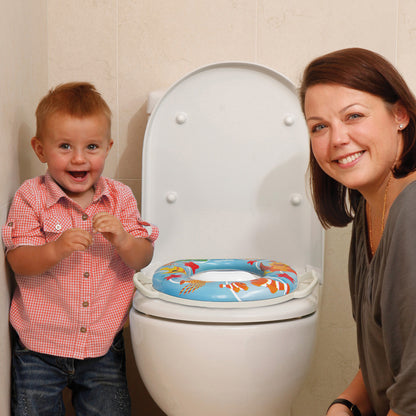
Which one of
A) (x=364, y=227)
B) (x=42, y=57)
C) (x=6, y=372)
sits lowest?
(x=6, y=372)

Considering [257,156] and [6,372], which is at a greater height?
[257,156]

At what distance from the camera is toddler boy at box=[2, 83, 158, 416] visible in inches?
43.8

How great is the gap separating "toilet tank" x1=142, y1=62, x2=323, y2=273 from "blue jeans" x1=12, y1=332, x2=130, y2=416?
281 mm

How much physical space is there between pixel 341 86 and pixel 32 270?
2.20ft

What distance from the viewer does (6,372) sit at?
110 cm

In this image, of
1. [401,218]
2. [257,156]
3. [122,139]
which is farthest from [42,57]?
[401,218]

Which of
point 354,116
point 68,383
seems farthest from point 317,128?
point 68,383

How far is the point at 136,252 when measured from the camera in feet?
3.72

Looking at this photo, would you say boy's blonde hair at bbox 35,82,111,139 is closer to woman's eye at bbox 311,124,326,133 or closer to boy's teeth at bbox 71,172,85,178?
boy's teeth at bbox 71,172,85,178

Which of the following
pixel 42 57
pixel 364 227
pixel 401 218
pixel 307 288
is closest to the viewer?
pixel 401 218

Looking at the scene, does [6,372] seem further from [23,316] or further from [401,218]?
[401,218]

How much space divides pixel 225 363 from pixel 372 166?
40 cm

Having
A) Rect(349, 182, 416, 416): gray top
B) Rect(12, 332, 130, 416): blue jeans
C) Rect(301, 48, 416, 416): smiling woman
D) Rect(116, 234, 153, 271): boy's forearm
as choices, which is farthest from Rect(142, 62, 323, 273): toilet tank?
Rect(349, 182, 416, 416): gray top

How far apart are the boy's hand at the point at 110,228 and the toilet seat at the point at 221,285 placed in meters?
0.10
